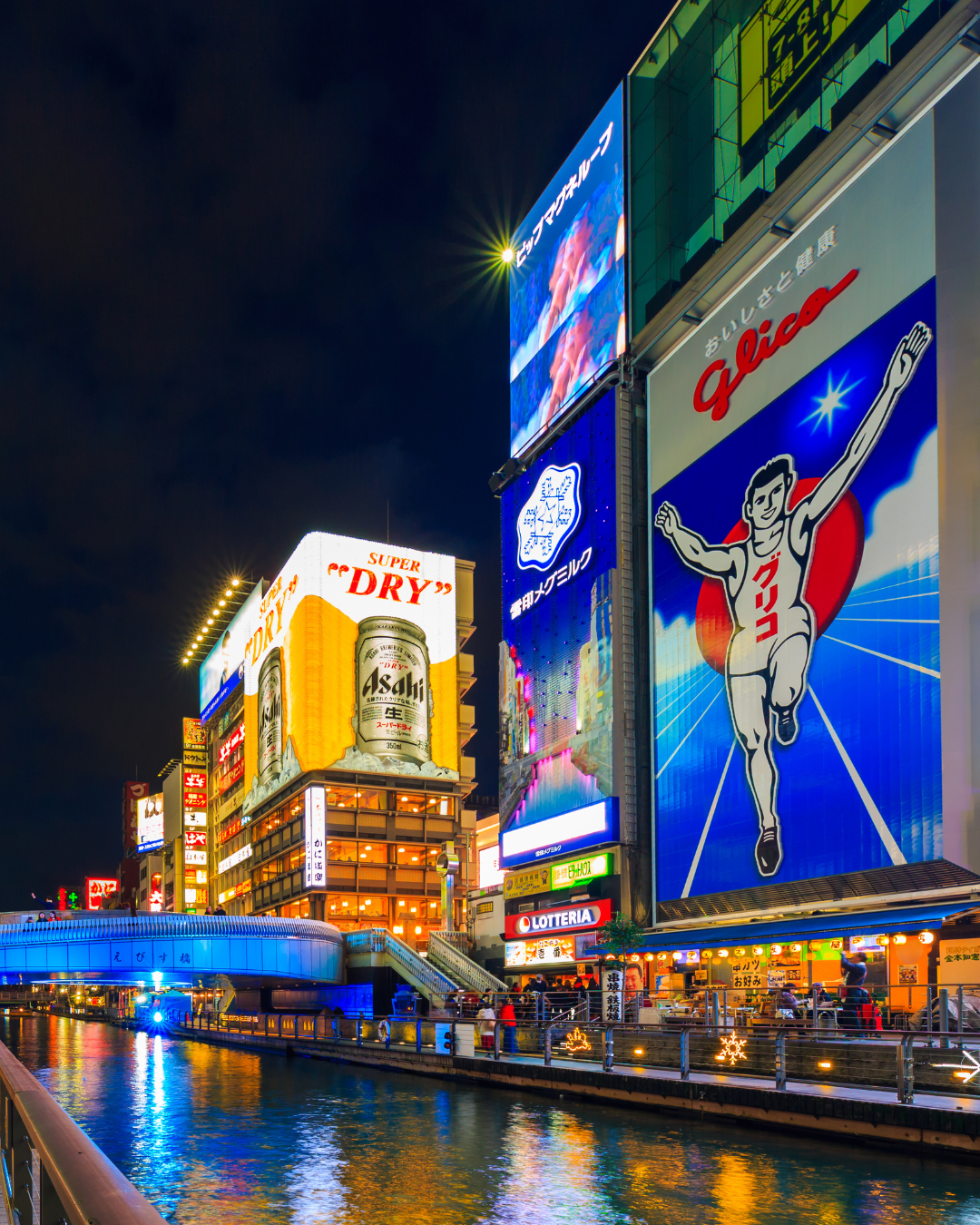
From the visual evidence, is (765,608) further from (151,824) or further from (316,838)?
(151,824)

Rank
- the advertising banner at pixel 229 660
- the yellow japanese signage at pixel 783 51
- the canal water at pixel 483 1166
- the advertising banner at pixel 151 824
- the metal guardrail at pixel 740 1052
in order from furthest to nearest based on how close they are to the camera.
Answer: the advertising banner at pixel 151 824, the advertising banner at pixel 229 660, the yellow japanese signage at pixel 783 51, the metal guardrail at pixel 740 1052, the canal water at pixel 483 1166

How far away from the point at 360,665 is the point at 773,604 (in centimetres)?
6132

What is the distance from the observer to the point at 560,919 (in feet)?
207

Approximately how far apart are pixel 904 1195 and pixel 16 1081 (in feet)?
45.3

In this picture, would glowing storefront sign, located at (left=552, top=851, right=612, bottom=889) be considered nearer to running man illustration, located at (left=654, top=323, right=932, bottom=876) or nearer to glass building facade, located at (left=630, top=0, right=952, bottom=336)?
running man illustration, located at (left=654, top=323, right=932, bottom=876)

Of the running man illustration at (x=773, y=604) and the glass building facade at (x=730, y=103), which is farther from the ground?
the glass building facade at (x=730, y=103)

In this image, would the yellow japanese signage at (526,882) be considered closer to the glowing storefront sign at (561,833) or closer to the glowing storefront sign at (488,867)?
the glowing storefront sign at (561,833)

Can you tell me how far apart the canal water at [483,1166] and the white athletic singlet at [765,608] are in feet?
74.1

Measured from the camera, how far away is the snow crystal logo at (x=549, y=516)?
67.2 metres

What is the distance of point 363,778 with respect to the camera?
102312 mm

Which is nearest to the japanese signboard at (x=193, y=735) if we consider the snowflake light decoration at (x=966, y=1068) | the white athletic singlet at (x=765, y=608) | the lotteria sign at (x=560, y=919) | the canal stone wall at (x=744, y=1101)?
the lotteria sign at (x=560, y=919)

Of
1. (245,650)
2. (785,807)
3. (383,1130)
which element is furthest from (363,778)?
(383,1130)

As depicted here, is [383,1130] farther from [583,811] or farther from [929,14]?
[929,14]

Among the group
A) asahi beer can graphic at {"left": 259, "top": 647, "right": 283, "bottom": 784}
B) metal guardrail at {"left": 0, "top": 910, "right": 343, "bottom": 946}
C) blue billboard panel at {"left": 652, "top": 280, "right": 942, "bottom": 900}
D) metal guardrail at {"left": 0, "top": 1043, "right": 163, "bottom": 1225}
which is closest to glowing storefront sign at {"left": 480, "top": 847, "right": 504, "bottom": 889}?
asahi beer can graphic at {"left": 259, "top": 647, "right": 283, "bottom": 784}
